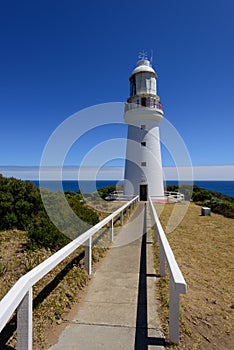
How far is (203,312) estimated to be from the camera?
3412 millimetres

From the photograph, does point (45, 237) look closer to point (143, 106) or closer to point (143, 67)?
point (143, 106)

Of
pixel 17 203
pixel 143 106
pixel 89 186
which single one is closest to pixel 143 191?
pixel 89 186

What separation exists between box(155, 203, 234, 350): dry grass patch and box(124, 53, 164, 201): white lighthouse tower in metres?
11.8

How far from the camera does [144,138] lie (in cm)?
2056

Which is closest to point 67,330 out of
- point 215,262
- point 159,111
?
point 215,262

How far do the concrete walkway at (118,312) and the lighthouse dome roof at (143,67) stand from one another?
725 inches

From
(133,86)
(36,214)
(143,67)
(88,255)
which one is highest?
(143,67)

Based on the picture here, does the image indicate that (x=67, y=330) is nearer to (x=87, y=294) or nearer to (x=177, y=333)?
(x=87, y=294)

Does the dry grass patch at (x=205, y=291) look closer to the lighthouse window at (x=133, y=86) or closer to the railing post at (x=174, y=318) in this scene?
the railing post at (x=174, y=318)

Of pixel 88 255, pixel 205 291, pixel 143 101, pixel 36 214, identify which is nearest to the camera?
pixel 205 291

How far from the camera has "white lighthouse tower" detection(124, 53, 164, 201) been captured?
66.0 feet

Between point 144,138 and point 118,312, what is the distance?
18.0m

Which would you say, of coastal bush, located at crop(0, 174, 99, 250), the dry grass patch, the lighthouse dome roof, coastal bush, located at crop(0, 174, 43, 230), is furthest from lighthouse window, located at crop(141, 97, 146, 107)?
coastal bush, located at crop(0, 174, 43, 230)

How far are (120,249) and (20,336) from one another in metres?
4.34
